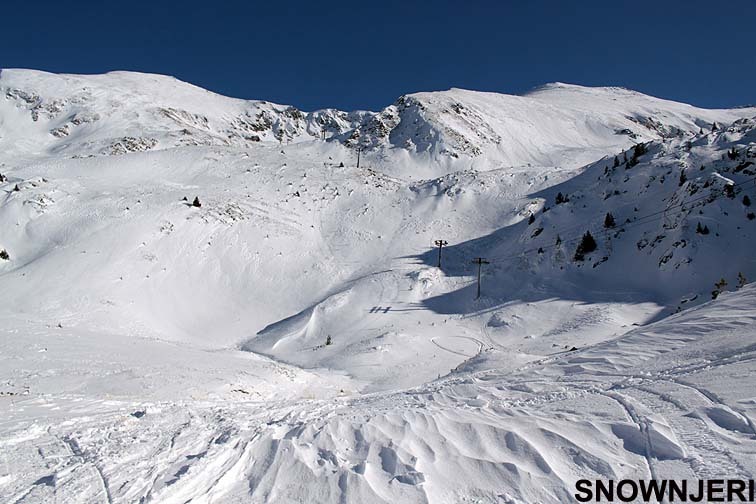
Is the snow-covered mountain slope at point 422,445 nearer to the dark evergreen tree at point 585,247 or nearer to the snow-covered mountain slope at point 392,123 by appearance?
the dark evergreen tree at point 585,247

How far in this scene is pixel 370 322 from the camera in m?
26.8

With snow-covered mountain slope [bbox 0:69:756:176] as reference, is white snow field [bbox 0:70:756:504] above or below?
below

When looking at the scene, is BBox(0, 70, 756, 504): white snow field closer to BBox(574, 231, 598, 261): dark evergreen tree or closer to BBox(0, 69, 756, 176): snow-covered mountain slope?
BBox(574, 231, 598, 261): dark evergreen tree

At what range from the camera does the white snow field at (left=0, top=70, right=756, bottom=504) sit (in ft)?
15.9

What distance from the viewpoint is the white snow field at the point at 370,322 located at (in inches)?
191

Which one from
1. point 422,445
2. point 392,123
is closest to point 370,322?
point 422,445

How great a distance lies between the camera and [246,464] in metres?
5.12

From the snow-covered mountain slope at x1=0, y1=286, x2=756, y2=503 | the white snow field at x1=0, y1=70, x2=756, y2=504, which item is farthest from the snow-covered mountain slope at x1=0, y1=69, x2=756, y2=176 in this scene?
the snow-covered mountain slope at x1=0, y1=286, x2=756, y2=503

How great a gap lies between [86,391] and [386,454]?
10164 millimetres

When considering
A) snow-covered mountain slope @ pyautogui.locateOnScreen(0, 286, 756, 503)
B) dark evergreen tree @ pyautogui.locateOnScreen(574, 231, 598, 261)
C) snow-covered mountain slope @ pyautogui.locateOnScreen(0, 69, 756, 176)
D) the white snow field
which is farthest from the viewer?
snow-covered mountain slope @ pyautogui.locateOnScreen(0, 69, 756, 176)

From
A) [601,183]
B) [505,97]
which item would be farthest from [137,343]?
[505,97]

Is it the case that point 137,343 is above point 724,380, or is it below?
below

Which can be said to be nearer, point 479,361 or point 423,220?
point 479,361

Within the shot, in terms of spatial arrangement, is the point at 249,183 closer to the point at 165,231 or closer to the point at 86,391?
the point at 165,231
